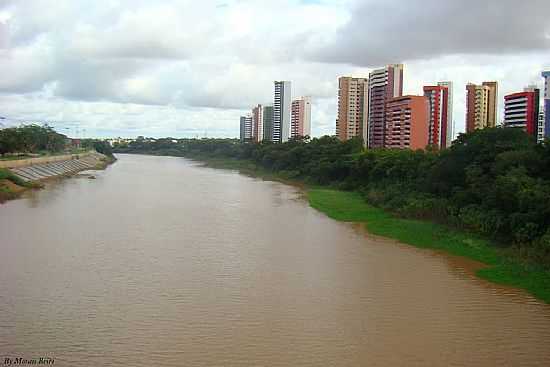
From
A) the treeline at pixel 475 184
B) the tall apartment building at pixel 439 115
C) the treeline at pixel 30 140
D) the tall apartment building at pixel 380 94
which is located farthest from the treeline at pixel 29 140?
the tall apartment building at pixel 439 115

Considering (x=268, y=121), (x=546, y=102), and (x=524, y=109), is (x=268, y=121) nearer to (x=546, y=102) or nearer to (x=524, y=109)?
(x=524, y=109)

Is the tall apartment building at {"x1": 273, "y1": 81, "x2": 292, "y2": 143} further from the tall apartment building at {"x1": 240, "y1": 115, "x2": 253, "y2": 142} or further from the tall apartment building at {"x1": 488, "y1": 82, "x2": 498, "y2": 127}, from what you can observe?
the tall apartment building at {"x1": 488, "y1": 82, "x2": 498, "y2": 127}

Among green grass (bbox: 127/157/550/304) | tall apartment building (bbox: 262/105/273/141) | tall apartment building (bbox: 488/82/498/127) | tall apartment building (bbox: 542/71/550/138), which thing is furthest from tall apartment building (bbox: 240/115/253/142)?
green grass (bbox: 127/157/550/304)

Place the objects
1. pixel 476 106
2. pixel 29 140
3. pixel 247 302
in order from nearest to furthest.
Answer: pixel 247 302 < pixel 476 106 < pixel 29 140

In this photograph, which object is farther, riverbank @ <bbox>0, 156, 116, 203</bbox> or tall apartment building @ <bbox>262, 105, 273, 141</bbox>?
tall apartment building @ <bbox>262, 105, 273, 141</bbox>

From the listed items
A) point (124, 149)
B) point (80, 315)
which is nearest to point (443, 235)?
point (80, 315)

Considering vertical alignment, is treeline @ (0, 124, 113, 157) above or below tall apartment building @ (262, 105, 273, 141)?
below

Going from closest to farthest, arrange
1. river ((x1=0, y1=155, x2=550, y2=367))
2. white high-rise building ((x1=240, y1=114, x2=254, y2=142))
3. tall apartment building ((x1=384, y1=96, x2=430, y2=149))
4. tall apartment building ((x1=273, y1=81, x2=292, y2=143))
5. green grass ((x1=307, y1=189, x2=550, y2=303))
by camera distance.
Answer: river ((x1=0, y1=155, x2=550, y2=367)) → green grass ((x1=307, y1=189, x2=550, y2=303)) → tall apartment building ((x1=384, y1=96, x2=430, y2=149)) → tall apartment building ((x1=273, y1=81, x2=292, y2=143)) → white high-rise building ((x1=240, y1=114, x2=254, y2=142))

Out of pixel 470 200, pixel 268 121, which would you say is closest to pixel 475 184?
pixel 470 200
